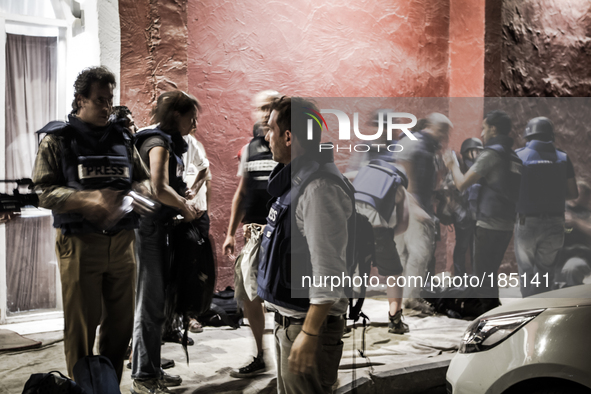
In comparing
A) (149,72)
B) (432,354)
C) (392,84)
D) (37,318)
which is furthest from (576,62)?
(37,318)

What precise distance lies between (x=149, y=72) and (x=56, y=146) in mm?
1591

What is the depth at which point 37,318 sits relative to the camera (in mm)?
3777

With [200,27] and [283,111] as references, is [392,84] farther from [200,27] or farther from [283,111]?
[283,111]

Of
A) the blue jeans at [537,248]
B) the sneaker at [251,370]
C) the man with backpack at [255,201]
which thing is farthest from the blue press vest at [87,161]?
the blue jeans at [537,248]

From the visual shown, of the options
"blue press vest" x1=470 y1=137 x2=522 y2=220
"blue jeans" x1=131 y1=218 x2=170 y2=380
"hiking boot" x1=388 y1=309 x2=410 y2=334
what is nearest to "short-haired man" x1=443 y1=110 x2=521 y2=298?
"blue press vest" x1=470 y1=137 x2=522 y2=220

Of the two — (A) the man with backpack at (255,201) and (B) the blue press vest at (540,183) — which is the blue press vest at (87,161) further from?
(B) the blue press vest at (540,183)

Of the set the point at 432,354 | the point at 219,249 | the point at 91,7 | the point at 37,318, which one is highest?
the point at 91,7

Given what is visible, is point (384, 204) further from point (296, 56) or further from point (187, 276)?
point (296, 56)

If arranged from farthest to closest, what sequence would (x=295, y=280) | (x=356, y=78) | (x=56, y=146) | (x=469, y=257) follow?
1. (x=356, y=78)
2. (x=469, y=257)
3. (x=56, y=146)
4. (x=295, y=280)

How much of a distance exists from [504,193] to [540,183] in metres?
0.21

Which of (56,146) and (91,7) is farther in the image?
(91,7)

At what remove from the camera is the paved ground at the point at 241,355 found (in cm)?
333

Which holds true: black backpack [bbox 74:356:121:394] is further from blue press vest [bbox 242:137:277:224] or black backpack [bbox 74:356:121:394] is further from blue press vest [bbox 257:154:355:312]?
blue press vest [bbox 242:137:277:224]

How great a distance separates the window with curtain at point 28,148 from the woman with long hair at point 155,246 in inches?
43.9
